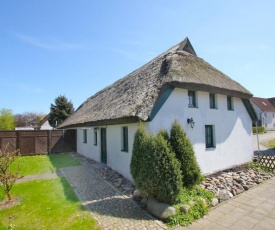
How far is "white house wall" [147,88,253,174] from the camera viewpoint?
9012 mm

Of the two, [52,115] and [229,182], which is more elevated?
[52,115]

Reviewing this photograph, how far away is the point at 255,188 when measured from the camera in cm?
856

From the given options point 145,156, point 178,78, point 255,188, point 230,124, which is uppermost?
point 178,78

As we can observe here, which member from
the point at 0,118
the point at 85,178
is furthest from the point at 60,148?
the point at 0,118

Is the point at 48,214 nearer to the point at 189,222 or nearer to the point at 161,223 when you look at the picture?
the point at 161,223

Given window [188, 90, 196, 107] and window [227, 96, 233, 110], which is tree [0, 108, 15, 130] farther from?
window [227, 96, 233, 110]

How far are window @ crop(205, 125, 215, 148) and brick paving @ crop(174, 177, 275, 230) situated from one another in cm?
309

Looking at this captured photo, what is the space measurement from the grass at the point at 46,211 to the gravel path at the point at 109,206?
337 millimetres

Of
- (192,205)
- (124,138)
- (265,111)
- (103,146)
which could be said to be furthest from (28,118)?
(192,205)

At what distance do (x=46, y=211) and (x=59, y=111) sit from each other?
37.4 meters

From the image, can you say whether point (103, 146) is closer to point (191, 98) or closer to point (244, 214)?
point (191, 98)

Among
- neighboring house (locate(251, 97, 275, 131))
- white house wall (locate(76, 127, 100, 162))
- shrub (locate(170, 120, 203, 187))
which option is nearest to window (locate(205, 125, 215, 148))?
shrub (locate(170, 120, 203, 187))

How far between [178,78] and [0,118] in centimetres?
5873

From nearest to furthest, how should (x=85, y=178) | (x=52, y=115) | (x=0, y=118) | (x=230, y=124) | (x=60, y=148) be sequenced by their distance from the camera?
(x=85, y=178) < (x=230, y=124) < (x=60, y=148) < (x=52, y=115) < (x=0, y=118)
